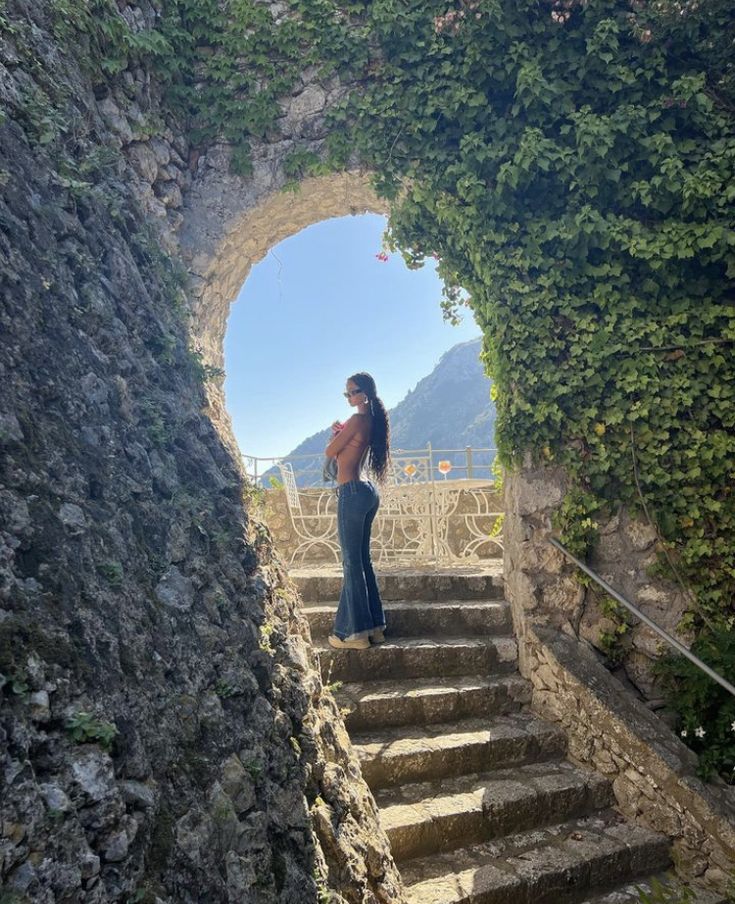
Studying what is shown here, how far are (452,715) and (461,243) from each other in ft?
10.5

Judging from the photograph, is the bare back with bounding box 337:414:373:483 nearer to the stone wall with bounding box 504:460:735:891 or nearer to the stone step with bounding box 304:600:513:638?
the stone step with bounding box 304:600:513:638

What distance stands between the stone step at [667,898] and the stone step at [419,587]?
1920 millimetres

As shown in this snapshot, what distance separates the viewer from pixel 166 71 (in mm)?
4270

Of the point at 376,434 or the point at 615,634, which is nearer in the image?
the point at 615,634

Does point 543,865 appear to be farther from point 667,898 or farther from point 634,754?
point 634,754

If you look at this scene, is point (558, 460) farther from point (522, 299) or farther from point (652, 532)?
point (522, 299)

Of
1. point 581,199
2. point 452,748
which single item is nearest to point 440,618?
point 452,748

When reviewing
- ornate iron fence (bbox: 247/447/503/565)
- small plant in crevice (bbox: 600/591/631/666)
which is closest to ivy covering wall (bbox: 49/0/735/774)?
small plant in crevice (bbox: 600/591/631/666)

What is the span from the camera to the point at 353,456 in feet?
12.2

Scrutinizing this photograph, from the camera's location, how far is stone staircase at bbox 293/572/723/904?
260 cm

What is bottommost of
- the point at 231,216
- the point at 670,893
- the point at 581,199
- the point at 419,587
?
the point at 670,893

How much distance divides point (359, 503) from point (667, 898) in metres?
2.45

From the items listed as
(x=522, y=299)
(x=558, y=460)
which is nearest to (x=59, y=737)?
(x=558, y=460)

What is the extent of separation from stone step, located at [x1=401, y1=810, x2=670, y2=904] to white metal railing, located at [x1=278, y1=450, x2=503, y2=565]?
2.90 m
